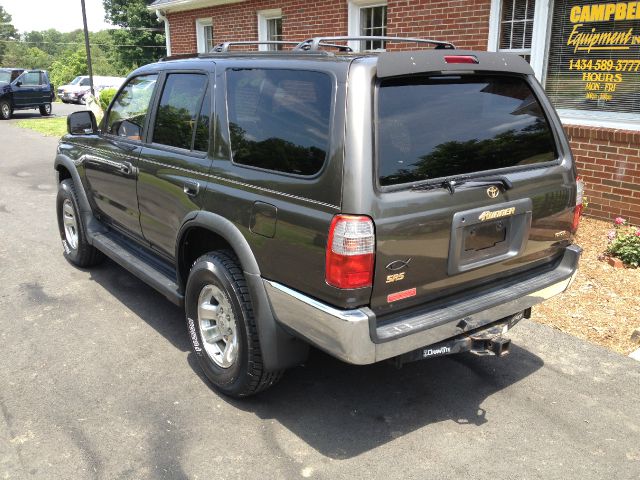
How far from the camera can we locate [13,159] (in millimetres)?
13000

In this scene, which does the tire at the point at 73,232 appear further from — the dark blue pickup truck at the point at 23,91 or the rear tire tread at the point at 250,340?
the dark blue pickup truck at the point at 23,91

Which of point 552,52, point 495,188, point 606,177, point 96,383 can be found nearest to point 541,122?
point 495,188

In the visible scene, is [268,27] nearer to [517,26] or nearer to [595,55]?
[517,26]

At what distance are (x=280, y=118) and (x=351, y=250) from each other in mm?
889

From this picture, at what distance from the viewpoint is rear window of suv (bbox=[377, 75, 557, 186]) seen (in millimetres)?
2811

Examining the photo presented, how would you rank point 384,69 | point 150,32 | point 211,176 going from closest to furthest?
point 384,69
point 211,176
point 150,32

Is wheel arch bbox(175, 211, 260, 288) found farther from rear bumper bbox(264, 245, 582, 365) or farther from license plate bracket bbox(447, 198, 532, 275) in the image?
license plate bracket bbox(447, 198, 532, 275)

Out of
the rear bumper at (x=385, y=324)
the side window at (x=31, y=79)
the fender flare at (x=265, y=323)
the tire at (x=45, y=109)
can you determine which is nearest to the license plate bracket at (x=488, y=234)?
the rear bumper at (x=385, y=324)

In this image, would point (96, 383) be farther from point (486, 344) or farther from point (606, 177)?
point (606, 177)

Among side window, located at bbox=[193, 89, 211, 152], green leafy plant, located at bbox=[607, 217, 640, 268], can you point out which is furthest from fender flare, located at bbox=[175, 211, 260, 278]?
green leafy plant, located at bbox=[607, 217, 640, 268]

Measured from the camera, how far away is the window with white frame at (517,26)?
737 centimetres

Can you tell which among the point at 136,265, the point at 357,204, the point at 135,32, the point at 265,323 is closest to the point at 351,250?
the point at 357,204

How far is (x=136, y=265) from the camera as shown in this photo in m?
4.40

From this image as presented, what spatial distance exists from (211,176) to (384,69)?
1.24 meters
